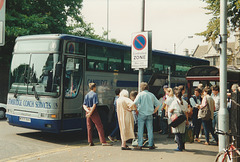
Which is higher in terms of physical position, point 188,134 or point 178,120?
point 178,120

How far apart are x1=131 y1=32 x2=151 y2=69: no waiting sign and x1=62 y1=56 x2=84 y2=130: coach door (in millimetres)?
1946

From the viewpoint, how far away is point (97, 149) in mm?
8156

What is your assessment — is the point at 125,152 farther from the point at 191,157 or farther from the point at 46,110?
the point at 46,110

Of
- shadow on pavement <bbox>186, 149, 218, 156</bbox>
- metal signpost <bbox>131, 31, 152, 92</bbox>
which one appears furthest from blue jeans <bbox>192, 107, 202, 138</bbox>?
metal signpost <bbox>131, 31, 152, 92</bbox>

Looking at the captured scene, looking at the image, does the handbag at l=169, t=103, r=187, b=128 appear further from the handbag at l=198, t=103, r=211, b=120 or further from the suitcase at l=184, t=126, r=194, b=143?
the handbag at l=198, t=103, r=211, b=120

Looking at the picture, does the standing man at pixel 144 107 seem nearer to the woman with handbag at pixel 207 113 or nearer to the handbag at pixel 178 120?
the handbag at pixel 178 120

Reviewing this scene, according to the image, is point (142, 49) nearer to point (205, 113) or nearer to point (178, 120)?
point (178, 120)

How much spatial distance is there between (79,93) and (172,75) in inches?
268

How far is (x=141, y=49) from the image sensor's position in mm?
9156

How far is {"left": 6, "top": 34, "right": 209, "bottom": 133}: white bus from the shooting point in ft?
29.9

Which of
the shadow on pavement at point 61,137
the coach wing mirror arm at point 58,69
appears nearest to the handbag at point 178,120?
the shadow on pavement at point 61,137

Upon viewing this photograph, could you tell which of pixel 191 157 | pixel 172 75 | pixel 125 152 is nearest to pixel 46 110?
pixel 125 152

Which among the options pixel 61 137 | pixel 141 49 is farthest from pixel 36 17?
pixel 141 49

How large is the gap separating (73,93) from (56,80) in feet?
2.53
